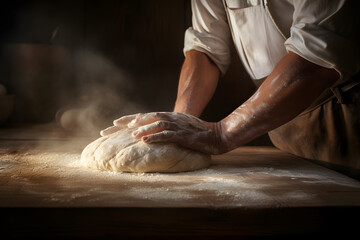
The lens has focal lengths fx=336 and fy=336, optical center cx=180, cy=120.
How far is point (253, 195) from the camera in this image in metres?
1.04

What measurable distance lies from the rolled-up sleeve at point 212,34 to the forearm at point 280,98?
27.8 inches

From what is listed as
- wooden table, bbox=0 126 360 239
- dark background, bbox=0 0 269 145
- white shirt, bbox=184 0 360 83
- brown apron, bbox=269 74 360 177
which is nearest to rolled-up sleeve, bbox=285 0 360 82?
white shirt, bbox=184 0 360 83

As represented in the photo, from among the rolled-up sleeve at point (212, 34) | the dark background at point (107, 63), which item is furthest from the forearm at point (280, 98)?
the dark background at point (107, 63)

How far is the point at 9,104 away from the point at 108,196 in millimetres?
2119

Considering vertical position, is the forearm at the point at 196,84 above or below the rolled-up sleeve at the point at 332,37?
below

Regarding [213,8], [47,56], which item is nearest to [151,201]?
[213,8]

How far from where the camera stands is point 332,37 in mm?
1262

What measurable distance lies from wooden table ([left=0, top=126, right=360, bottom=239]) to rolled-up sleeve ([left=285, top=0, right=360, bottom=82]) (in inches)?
17.6

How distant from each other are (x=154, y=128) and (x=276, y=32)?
78cm

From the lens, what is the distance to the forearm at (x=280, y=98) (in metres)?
1.31

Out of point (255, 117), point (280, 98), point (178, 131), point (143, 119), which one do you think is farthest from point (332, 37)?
point (143, 119)

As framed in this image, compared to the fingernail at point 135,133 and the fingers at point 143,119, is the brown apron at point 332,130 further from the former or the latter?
A: the fingernail at point 135,133

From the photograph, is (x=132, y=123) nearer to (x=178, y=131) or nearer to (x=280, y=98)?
(x=178, y=131)

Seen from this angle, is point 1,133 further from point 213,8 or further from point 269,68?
point 269,68
